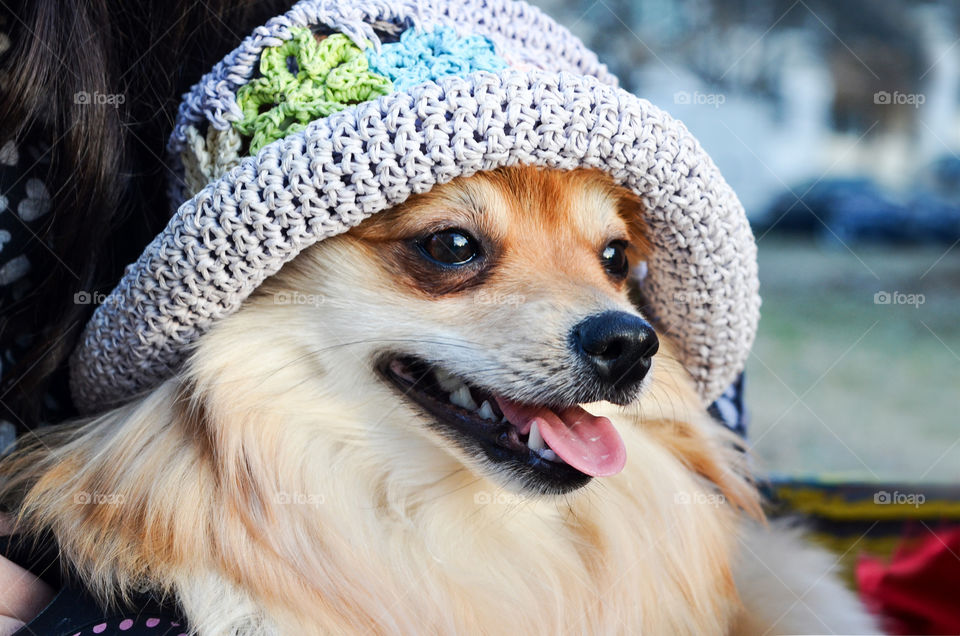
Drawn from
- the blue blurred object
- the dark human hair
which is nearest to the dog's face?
the dark human hair

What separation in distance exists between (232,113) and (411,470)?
627 mm

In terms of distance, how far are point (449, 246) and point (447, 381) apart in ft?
0.72

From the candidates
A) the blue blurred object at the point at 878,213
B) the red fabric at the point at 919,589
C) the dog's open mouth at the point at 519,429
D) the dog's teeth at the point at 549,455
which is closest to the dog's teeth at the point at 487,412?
the dog's open mouth at the point at 519,429

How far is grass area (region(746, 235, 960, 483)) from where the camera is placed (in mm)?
3789

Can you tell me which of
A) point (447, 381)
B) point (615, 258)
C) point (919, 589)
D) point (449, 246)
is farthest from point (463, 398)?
point (919, 589)

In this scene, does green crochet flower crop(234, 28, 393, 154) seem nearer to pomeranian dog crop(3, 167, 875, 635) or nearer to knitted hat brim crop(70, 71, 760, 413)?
knitted hat brim crop(70, 71, 760, 413)

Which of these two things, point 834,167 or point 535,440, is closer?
point 535,440

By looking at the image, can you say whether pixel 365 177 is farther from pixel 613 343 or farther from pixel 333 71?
pixel 613 343

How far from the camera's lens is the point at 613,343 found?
4.16 feet

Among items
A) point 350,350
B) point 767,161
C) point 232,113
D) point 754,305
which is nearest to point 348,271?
point 350,350

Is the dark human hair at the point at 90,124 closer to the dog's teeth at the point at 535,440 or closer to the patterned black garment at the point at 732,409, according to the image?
the dog's teeth at the point at 535,440

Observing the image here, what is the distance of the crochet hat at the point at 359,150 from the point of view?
1.17 m

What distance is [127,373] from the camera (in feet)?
4.52

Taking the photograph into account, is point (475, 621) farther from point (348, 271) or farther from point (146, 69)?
point (146, 69)
